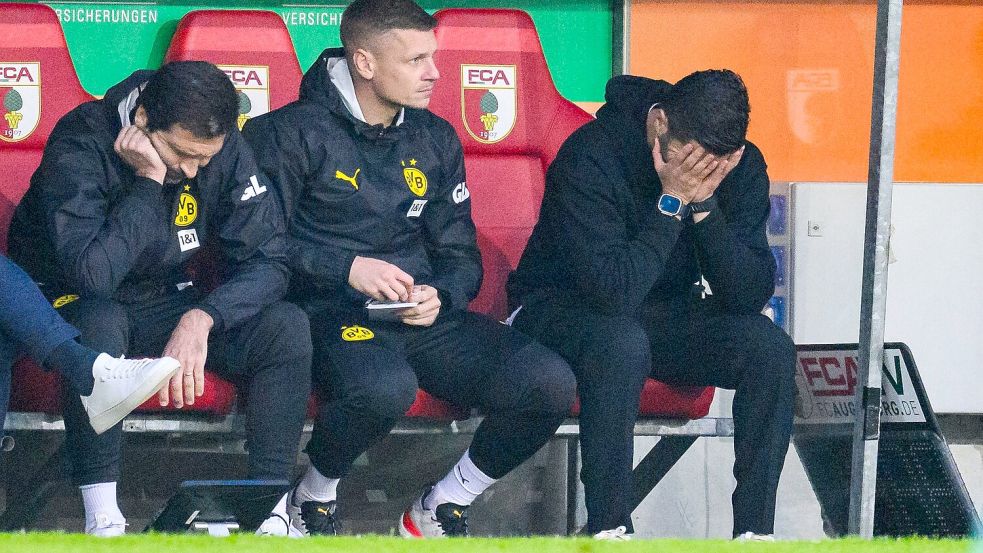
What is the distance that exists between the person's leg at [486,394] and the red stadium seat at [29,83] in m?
1.05

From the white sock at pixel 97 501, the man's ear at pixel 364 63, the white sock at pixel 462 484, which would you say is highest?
the man's ear at pixel 364 63

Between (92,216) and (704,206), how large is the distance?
3.55 feet

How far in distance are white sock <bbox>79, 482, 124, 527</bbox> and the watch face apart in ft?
3.50

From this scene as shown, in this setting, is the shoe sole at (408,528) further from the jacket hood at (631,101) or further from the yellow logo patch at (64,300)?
the jacket hood at (631,101)

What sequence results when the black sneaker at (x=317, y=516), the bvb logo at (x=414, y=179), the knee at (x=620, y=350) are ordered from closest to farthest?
1. the knee at (x=620, y=350)
2. the black sneaker at (x=317, y=516)
3. the bvb logo at (x=414, y=179)

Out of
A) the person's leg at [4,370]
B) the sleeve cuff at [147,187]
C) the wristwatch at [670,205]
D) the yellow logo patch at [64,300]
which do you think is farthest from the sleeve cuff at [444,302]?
the person's leg at [4,370]

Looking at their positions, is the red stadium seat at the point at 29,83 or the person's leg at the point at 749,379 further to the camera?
the red stadium seat at the point at 29,83

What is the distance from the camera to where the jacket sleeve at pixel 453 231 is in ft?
8.35

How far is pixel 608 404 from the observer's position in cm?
219

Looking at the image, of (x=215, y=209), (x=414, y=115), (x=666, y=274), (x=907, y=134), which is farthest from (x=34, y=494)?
(x=907, y=134)

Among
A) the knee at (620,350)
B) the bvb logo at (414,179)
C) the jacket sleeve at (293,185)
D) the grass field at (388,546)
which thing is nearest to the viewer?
the grass field at (388,546)

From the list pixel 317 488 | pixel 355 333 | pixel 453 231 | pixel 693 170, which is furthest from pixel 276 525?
pixel 693 170

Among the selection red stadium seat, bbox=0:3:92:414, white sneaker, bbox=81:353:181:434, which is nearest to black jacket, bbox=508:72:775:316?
white sneaker, bbox=81:353:181:434

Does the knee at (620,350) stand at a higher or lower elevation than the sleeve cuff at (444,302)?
lower
